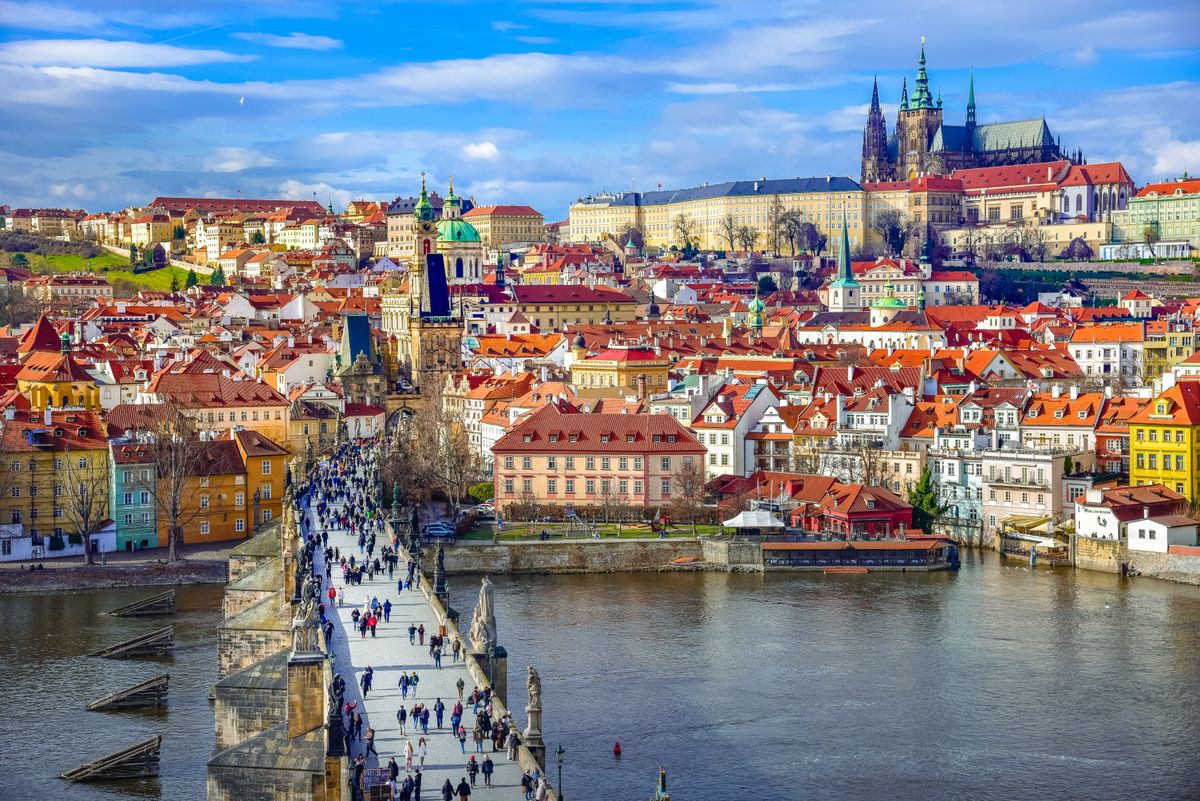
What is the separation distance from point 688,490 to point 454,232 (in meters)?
65.1

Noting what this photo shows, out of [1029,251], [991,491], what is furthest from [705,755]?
[1029,251]

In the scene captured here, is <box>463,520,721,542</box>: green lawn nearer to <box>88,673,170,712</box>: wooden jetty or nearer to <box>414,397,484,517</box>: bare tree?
<box>414,397,484,517</box>: bare tree

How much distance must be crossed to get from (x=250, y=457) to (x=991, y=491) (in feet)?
69.5

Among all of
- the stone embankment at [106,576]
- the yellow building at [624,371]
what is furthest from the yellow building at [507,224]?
the stone embankment at [106,576]

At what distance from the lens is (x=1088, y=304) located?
116 m

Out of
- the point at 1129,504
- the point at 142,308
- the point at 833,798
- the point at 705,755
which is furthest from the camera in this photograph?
the point at 142,308

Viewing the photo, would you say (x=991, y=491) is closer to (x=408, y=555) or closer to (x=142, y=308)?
(x=408, y=555)

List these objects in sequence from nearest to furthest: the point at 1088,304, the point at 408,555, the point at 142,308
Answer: the point at 408,555
the point at 142,308
the point at 1088,304

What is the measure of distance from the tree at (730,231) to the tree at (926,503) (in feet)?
337

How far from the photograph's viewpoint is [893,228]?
148m

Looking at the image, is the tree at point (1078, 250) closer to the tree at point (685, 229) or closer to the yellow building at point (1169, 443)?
the tree at point (685, 229)

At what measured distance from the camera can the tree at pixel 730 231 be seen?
153750mm

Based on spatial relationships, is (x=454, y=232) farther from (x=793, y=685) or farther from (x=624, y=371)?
(x=793, y=685)

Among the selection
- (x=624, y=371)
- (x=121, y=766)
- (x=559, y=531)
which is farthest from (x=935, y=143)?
(x=121, y=766)
